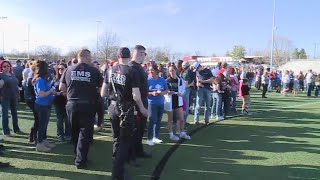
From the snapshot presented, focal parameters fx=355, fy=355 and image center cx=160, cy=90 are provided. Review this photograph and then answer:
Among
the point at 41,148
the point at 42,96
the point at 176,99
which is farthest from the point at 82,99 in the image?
the point at 176,99

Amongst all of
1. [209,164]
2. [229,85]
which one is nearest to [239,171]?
[209,164]

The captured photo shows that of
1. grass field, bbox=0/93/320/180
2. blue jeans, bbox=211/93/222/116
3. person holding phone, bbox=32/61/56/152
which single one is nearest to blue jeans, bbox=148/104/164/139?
grass field, bbox=0/93/320/180

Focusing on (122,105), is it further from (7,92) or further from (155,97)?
(7,92)

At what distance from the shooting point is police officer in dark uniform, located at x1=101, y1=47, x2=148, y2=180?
5.11m

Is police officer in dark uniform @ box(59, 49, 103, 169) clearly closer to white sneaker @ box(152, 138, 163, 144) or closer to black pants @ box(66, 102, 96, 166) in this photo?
black pants @ box(66, 102, 96, 166)

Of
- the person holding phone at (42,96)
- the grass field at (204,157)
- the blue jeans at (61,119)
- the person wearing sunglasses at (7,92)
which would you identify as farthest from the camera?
the person wearing sunglasses at (7,92)

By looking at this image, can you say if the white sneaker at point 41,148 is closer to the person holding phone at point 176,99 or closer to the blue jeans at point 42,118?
the blue jeans at point 42,118

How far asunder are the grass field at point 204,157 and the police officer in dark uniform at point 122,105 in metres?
0.72

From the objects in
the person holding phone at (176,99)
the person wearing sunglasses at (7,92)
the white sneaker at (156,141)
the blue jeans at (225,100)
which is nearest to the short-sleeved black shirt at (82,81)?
the white sneaker at (156,141)

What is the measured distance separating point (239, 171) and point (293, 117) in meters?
7.89

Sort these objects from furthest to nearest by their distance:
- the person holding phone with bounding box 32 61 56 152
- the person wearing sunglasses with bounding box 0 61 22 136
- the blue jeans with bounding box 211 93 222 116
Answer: the blue jeans with bounding box 211 93 222 116
the person wearing sunglasses with bounding box 0 61 22 136
the person holding phone with bounding box 32 61 56 152

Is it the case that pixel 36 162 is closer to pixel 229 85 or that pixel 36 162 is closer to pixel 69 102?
pixel 69 102

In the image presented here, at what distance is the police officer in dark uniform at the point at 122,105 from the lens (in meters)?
5.11

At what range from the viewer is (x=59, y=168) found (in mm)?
6062
